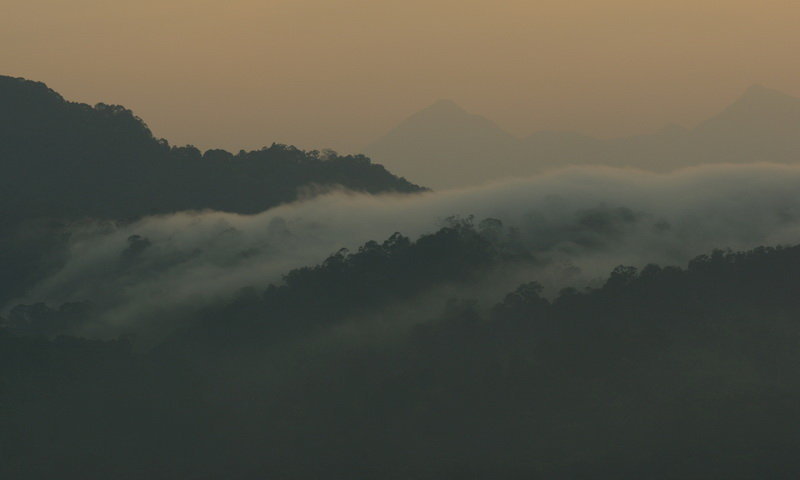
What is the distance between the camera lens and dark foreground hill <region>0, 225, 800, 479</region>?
95.8m

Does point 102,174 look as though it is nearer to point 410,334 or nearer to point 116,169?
point 116,169

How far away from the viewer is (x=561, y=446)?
96375mm

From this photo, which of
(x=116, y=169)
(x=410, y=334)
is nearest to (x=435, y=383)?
(x=410, y=334)

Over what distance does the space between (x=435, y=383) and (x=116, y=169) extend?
56255mm

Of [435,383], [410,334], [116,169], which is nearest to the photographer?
[435,383]

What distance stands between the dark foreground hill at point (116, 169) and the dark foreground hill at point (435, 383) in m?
29.5

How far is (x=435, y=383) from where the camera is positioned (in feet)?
342

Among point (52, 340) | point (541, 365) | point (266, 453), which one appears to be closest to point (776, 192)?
point (541, 365)

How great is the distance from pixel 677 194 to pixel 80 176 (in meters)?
69.8

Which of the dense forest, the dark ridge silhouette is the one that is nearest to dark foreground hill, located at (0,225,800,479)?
the dense forest

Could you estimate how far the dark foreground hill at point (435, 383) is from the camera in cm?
9581

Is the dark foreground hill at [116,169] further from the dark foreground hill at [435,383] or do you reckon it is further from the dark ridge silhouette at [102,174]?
the dark foreground hill at [435,383]

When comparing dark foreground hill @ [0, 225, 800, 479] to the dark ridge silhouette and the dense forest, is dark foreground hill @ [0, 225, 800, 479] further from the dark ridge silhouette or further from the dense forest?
the dark ridge silhouette

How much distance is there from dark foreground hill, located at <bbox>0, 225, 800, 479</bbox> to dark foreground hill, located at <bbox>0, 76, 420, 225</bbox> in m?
29.5
